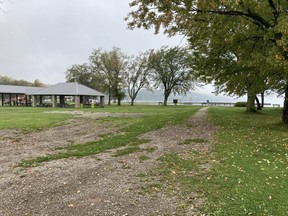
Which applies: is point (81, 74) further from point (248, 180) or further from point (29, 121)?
point (248, 180)

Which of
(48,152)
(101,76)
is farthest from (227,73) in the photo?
(101,76)

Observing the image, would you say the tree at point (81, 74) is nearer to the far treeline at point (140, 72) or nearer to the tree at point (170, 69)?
the far treeline at point (140, 72)

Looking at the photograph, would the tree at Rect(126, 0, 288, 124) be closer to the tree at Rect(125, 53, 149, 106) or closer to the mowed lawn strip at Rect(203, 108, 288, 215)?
the mowed lawn strip at Rect(203, 108, 288, 215)

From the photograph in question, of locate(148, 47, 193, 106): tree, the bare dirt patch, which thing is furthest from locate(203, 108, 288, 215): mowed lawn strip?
locate(148, 47, 193, 106): tree

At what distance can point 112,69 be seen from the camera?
5731 centimetres

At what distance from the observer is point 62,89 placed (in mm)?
45281

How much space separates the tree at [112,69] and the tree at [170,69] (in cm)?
707

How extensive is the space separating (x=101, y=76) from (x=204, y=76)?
44603 mm

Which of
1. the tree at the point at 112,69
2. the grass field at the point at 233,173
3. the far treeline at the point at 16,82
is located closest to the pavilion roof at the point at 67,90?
the tree at the point at 112,69

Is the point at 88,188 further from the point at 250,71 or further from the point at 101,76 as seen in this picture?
the point at 101,76

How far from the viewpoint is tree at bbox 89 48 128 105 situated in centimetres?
5653

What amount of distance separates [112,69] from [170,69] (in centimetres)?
1331

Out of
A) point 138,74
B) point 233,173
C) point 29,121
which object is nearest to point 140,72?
point 138,74

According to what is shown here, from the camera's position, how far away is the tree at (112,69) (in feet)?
185
